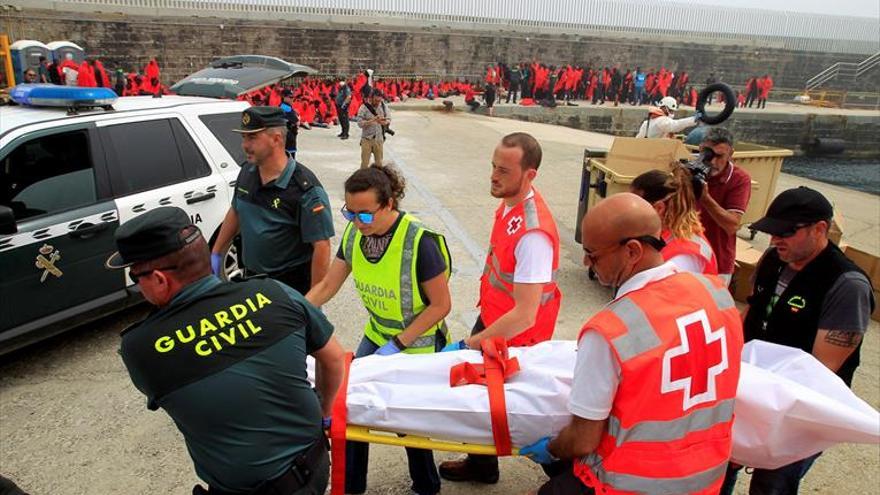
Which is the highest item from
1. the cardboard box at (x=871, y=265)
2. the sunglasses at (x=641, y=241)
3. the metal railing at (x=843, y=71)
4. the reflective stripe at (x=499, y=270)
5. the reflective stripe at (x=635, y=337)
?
the metal railing at (x=843, y=71)

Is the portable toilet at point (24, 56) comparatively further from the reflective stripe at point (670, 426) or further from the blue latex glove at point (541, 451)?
the reflective stripe at point (670, 426)

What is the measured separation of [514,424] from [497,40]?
29.7 metres

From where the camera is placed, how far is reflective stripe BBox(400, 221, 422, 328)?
264cm

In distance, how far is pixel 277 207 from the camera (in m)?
3.34

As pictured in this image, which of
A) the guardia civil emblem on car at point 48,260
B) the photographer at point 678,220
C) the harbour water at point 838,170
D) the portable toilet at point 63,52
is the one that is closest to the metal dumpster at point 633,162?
the photographer at point 678,220

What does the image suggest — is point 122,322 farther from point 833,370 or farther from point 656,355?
point 833,370

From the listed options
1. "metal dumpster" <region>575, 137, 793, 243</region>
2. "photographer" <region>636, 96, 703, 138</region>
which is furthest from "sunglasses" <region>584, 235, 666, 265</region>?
"photographer" <region>636, 96, 703, 138</region>

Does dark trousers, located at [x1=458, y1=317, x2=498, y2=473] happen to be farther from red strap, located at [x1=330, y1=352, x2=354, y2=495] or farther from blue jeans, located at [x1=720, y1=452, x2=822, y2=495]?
blue jeans, located at [x1=720, y1=452, x2=822, y2=495]

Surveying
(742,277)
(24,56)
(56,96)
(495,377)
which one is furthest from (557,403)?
(24,56)

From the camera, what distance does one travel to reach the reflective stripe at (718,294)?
1699mm

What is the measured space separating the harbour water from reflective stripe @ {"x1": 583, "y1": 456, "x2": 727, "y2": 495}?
82.6ft

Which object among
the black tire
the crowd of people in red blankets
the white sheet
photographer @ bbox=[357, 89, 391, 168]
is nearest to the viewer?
the white sheet

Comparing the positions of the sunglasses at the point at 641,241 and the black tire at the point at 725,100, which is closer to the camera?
the sunglasses at the point at 641,241

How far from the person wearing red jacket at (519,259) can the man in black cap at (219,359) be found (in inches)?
38.6
